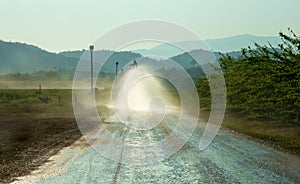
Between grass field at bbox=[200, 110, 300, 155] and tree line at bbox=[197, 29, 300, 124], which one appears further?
tree line at bbox=[197, 29, 300, 124]

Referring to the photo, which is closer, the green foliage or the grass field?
the grass field

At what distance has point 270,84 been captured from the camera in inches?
1080

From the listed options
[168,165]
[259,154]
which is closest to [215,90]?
[259,154]

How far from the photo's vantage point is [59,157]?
1532 centimetres

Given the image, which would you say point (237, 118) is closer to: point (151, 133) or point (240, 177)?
point (151, 133)

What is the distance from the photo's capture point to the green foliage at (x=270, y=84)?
2500 cm

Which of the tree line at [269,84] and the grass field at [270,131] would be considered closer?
the grass field at [270,131]

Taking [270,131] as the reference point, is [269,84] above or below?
above

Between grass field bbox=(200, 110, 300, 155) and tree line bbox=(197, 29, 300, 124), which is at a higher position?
tree line bbox=(197, 29, 300, 124)

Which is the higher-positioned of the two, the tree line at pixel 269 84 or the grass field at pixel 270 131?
the tree line at pixel 269 84

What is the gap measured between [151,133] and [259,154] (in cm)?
870

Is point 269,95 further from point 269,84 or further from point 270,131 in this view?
point 270,131

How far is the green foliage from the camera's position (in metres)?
25.0

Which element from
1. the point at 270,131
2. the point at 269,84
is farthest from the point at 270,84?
A: the point at 270,131
